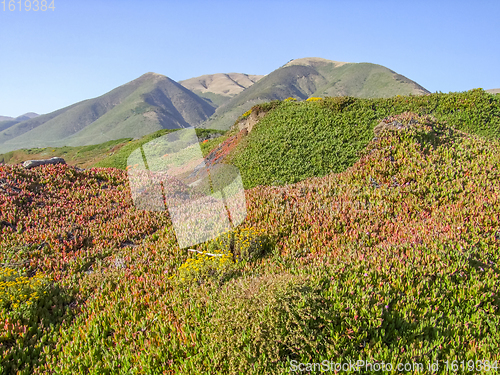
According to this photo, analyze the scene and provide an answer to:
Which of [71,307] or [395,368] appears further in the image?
[71,307]

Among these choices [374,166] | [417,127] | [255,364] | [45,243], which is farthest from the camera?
[417,127]

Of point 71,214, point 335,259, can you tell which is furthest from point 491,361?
point 71,214

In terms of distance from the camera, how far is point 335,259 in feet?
19.7

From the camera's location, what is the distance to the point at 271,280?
15.7 feet

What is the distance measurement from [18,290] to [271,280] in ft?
16.6

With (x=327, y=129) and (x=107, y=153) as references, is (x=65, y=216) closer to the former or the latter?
(x=327, y=129)

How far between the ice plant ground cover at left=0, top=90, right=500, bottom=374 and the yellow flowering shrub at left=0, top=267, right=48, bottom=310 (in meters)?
0.03

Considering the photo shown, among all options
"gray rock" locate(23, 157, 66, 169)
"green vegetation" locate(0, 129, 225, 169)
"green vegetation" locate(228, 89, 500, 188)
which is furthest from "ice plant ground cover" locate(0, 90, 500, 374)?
"green vegetation" locate(0, 129, 225, 169)

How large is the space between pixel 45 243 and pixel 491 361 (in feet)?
32.8

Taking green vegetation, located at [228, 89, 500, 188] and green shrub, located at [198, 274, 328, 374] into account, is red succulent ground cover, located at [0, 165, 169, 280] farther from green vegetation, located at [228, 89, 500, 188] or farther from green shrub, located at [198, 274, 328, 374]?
green vegetation, located at [228, 89, 500, 188]

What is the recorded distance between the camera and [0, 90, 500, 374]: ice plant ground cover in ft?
12.8

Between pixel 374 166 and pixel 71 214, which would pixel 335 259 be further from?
pixel 71 214

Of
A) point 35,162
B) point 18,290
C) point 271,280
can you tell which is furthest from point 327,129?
point 35,162

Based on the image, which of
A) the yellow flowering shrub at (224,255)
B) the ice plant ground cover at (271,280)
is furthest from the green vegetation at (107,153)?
the yellow flowering shrub at (224,255)
